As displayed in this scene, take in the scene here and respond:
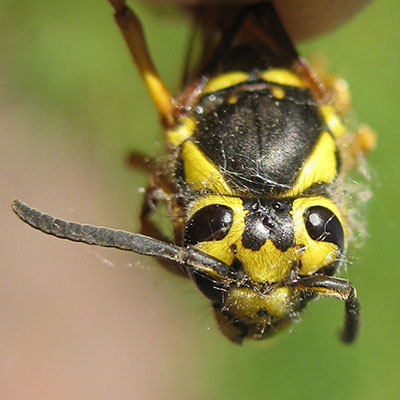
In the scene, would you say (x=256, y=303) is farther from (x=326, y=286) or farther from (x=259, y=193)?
(x=259, y=193)

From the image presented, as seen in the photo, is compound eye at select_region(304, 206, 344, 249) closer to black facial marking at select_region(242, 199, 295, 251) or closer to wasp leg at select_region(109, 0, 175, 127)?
black facial marking at select_region(242, 199, 295, 251)

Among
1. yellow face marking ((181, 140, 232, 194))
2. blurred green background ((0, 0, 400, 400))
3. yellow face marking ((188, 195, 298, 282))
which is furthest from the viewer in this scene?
blurred green background ((0, 0, 400, 400))

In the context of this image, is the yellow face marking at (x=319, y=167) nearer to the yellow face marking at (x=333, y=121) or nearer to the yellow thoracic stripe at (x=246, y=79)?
the yellow face marking at (x=333, y=121)

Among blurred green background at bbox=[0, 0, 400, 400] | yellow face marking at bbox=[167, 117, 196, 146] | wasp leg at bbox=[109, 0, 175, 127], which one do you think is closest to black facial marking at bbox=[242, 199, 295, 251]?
yellow face marking at bbox=[167, 117, 196, 146]

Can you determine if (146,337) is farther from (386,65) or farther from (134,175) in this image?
(386,65)

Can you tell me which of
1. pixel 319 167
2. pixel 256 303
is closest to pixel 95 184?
pixel 319 167

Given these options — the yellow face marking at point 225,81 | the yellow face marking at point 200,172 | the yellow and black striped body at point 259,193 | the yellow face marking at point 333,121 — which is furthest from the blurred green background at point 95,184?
the yellow face marking at point 200,172

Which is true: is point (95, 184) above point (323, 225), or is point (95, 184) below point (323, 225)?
above
